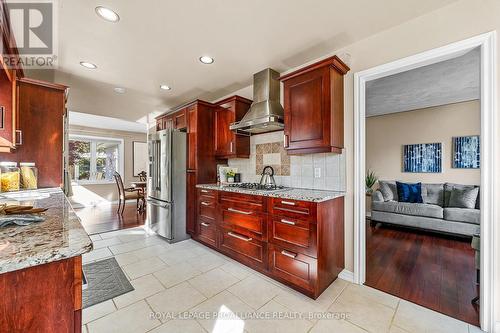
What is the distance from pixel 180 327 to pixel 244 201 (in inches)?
50.2

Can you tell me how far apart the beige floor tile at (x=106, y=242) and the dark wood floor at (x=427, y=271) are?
3.53m

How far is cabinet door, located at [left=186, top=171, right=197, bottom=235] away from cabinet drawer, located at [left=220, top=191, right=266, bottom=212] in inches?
→ 31.4

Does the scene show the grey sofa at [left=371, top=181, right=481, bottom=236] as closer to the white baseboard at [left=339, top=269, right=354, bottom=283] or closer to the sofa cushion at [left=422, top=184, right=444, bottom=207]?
the sofa cushion at [left=422, top=184, right=444, bottom=207]

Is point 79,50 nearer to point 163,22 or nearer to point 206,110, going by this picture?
point 163,22

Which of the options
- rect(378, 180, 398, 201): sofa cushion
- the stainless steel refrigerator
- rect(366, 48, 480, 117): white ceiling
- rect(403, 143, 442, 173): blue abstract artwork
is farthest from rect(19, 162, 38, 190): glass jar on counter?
rect(403, 143, 442, 173): blue abstract artwork

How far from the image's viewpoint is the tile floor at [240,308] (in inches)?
63.3

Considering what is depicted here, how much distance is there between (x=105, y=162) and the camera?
283 inches

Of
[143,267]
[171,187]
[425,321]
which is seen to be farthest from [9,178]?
[425,321]

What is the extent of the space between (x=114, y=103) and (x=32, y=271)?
4375 mm

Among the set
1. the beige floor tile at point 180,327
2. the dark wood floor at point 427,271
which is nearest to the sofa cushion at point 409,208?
the dark wood floor at point 427,271

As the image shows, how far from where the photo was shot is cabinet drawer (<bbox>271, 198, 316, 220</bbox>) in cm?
192

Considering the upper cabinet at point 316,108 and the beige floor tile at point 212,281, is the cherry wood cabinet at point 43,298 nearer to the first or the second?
the beige floor tile at point 212,281

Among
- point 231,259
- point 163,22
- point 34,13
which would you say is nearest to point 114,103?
point 34,13

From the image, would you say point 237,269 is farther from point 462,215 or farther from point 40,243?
point 462,215
